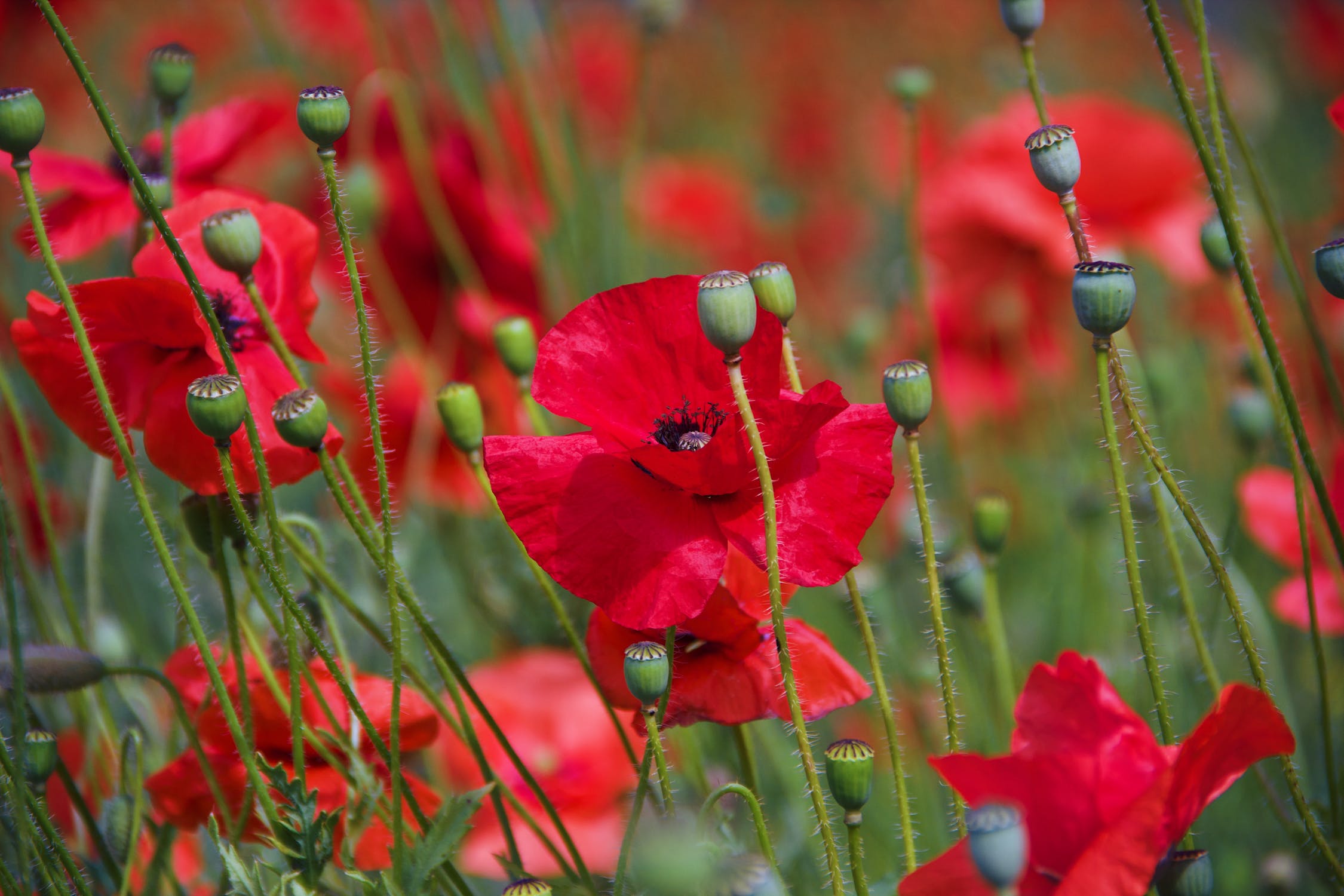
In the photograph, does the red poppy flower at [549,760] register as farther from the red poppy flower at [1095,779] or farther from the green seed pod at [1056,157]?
the green seed pod at [1056,157]

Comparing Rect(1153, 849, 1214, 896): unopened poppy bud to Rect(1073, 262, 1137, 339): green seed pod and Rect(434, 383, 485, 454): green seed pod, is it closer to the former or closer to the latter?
Rect(1073, 262, 1137, 339): green seed pod

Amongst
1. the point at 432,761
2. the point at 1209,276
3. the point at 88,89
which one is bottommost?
the point at 432,761

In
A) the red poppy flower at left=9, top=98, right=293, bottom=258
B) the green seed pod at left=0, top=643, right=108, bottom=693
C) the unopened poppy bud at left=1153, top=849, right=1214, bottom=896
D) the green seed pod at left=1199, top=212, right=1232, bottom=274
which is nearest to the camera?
the unopened poppy bud at left=1153, top=849, right=1214, bottom=896

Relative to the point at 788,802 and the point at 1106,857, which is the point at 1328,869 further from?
the point at 788,802

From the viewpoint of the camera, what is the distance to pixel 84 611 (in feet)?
4.26

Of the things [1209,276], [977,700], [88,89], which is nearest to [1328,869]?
[977,700]

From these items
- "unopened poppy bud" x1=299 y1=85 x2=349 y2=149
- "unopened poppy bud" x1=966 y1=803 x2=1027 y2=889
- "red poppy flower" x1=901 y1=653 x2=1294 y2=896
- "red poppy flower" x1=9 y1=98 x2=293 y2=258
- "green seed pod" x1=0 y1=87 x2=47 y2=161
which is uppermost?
"red poppy flower" x1=9 y1=98 x2=293 y2=258

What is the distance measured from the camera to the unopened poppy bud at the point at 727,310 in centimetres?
52

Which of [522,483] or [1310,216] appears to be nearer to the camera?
[522,483]

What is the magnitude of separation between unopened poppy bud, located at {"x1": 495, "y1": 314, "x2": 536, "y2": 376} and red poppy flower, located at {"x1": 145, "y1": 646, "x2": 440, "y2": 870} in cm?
21

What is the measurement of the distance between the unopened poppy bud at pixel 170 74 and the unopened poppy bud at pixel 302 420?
30cm

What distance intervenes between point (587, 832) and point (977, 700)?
1.15 ft

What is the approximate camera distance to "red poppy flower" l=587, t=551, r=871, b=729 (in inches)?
22.9

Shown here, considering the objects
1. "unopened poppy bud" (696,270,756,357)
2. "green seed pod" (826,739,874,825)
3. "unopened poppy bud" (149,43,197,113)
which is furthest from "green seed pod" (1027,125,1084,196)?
"unopened poppy bud" (149,43,197,113)
